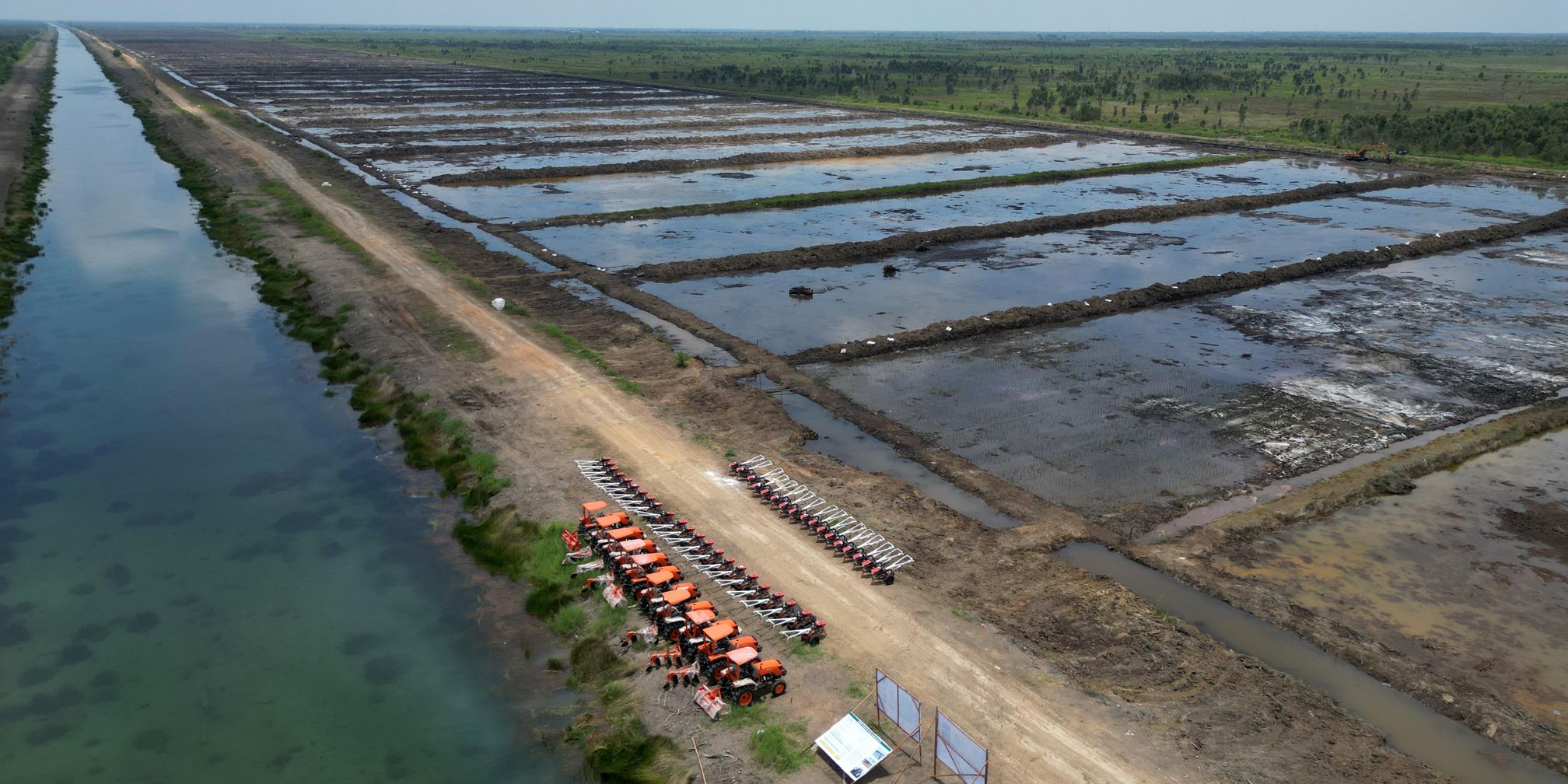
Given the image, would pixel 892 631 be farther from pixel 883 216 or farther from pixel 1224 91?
pixel 1224 91

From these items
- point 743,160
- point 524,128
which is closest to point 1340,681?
point 743,160

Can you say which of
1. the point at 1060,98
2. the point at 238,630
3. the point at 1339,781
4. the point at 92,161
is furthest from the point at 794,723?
the point at 1060,98

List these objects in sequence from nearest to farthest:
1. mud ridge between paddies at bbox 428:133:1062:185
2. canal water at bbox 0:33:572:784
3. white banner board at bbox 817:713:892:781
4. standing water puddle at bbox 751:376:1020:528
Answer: white banner board at bbox 817:713:892:781 → canal water at bbox 0:33:572:784 → standing water puddle at bbox 751:376:1020:528 → mud ridge between paddies at bbox 428:133:1062:185

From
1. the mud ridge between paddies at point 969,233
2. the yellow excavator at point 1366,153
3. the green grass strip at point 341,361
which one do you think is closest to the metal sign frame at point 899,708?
the green grass strip at point 341,361

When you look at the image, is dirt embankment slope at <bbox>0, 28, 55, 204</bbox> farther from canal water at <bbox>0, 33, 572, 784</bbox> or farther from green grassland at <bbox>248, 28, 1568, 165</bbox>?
green grassland at <bbox>248, 28, 1568, 165</bbox>

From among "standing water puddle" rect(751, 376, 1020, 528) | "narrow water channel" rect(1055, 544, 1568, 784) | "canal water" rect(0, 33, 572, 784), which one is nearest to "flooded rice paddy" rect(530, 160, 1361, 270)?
"canal water" rect(0, 33, 572, 784)

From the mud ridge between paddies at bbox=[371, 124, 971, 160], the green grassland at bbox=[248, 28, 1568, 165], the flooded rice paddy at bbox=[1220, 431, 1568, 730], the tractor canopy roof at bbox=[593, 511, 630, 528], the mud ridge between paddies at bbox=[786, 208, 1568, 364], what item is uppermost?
the green grassland at bbox=[248, 28, 1568, 165]
